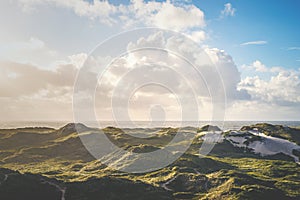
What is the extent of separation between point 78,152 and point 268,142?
8891cm

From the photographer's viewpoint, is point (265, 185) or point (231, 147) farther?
point (231, 147)

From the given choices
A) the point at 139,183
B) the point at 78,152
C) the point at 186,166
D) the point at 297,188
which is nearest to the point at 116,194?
the point at 139,183

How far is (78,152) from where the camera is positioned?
13462 centimetres

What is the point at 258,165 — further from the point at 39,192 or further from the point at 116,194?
the point at 39,192

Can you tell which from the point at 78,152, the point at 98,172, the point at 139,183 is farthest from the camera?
the point at 78,152

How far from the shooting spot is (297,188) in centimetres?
7700

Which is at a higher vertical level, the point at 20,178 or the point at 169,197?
the point at 20,178

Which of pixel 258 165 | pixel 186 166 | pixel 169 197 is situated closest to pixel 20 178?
pixel 169 197

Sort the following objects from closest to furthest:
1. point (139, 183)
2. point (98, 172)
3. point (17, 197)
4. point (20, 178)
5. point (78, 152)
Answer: point (17, 197) → point (20, 178) → point (139, 183) → point (98, 172) → point (78, 152)

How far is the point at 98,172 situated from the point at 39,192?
31345 mm

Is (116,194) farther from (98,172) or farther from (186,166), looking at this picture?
(186,166)

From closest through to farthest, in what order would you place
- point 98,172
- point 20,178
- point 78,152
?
point 20,178 < point 98,172 < point 78,152

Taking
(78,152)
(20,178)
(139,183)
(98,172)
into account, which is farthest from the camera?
(78,152)

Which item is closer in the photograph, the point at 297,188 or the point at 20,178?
the point at 20,178
